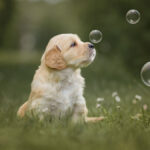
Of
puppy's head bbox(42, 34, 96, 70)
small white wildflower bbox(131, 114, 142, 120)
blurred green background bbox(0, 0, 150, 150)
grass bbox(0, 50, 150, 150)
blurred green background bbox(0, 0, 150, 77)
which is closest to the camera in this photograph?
grass bbox(0, 50, 150, 150)

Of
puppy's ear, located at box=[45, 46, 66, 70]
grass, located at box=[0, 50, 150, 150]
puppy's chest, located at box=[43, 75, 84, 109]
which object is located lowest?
grass, located at box=[0, 50, 150, 150]

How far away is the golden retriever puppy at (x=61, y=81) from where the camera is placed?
17.9 feet

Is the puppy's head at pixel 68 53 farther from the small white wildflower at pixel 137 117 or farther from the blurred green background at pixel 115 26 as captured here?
the blurred green background at pixel 115 26

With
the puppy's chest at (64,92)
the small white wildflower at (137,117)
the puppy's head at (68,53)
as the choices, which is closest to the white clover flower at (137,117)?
the small white wildflower at (137,117)

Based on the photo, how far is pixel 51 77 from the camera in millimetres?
5594

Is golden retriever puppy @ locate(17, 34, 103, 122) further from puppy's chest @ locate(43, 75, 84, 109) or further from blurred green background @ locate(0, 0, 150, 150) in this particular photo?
blurred green background @ locate(0, 0, 150, 150)

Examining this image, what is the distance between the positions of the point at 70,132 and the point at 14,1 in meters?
27.6

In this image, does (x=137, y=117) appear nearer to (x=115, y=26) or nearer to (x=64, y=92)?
(x=64, y=92)

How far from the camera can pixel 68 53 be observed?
563cm

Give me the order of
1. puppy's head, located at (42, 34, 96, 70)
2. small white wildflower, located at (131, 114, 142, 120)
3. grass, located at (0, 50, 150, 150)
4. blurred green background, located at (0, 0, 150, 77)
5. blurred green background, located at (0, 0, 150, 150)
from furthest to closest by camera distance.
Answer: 1. blurred green background, located at (0, 0, 150, 77)
2. puppy's head, located at (42, 34, 96, 70)
3. small white wildflower, located at (131, 114, 142, 120)
4. blurred green background, located at (0, 0, 150, 150)
5. grass, located at (0, 50, 150, 150)

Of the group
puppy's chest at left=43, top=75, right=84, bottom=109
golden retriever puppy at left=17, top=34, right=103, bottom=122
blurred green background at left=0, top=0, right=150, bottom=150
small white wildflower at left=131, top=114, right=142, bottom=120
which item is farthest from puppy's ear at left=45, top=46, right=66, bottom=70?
small white wildflower at left=131, top=114, right=142, bottom=120

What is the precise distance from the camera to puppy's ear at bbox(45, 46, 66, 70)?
551 cm

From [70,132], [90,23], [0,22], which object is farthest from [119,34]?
[0,22]

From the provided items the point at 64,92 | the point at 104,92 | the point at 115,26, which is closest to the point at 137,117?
the point at 64,92
